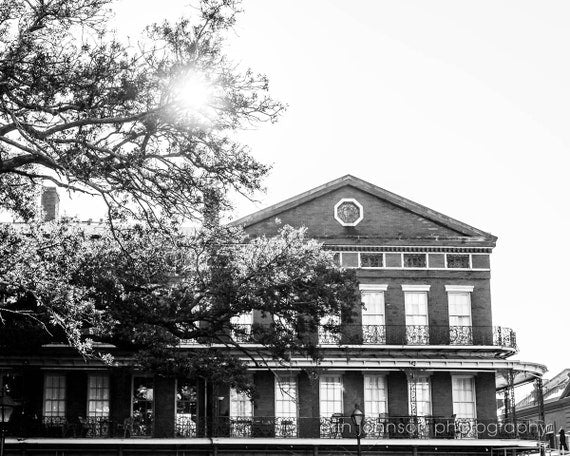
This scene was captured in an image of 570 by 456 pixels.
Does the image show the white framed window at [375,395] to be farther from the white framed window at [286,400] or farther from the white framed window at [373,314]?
the white framed window at [286,400]

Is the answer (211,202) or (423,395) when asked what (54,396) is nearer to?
(423,395)

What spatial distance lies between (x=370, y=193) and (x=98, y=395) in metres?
12.5

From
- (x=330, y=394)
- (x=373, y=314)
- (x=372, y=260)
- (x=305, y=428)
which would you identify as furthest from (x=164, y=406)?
(x=372, y=260)

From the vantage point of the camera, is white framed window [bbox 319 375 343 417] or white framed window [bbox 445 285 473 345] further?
white framed window [bbox 445 285 473 345]

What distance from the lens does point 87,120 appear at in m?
15.5

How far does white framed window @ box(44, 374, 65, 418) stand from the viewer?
3738 cm

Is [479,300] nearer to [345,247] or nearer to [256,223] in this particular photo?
A: [345,247]

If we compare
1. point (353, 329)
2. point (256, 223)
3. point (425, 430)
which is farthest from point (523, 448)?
point (256, 223)

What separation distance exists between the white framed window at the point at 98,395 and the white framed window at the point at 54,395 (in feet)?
3.11

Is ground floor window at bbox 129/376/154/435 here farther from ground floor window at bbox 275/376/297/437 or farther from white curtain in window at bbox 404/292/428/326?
white curtain in window at bbox 404/292/428/326

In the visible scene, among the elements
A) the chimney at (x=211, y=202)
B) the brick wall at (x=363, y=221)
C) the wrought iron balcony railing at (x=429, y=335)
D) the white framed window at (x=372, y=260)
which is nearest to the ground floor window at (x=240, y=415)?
the wrought iron balcony railing at (x=429, y=335)

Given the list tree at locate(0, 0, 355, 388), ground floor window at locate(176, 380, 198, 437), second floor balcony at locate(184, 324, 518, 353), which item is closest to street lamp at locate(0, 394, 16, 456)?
tree at locate(0, 0, 355, 388)

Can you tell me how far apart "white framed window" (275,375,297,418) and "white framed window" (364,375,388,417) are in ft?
8.60

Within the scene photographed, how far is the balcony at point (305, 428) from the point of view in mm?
36312
